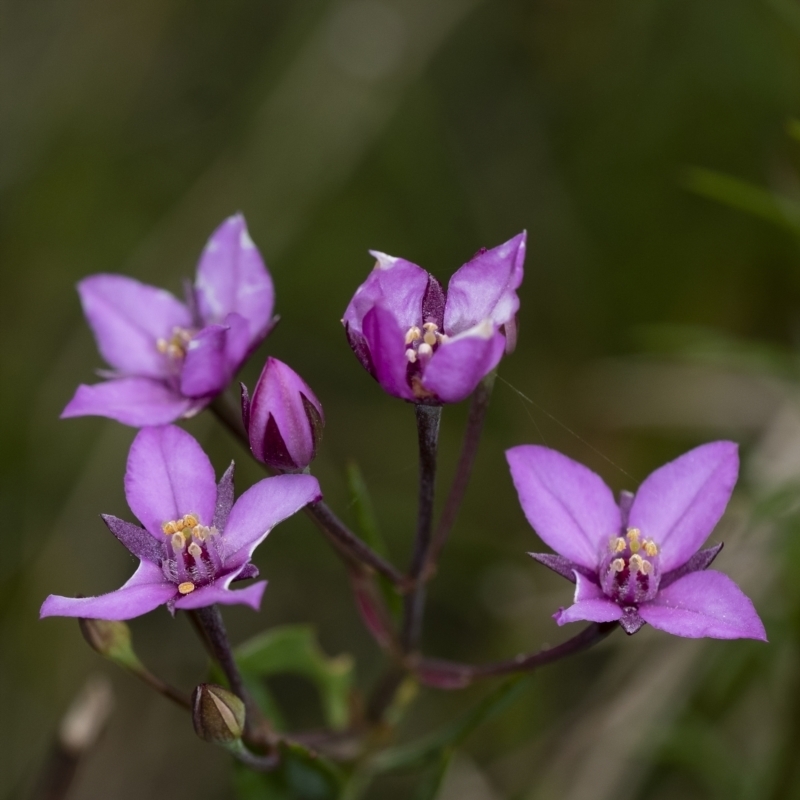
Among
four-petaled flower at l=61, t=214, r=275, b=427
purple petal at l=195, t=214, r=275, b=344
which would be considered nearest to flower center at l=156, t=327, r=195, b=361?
four-petaled flower at l=61, t=214, r=275, b=427

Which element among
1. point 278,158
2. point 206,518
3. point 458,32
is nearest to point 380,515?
point 278,158

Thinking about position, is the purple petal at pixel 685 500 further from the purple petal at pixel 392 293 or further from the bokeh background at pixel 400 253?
the bokeh background at pixel 400 253

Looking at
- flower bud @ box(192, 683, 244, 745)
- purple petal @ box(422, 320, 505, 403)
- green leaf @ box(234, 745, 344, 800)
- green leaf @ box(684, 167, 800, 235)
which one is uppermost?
green leaf @ box(684, 167, 800, 235)

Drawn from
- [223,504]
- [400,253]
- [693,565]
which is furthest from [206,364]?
[400,253]

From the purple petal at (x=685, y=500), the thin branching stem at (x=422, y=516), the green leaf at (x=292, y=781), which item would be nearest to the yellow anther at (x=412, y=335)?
the thin branching stem at (x=422, y=516)

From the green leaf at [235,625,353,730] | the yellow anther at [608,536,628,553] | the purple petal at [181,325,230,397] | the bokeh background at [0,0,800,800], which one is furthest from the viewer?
the bokeh background at [0,0,800,800]

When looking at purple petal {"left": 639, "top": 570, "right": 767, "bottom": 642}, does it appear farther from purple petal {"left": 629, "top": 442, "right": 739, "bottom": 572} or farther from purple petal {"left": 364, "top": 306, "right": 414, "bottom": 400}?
purple petal {"left": 364, "top": 306, "right": 414, "bottom": 400}

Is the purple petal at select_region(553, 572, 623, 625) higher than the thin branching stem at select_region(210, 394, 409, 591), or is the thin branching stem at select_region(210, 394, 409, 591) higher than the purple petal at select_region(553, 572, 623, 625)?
the purple petal at select_region(553, 572, 623, 625)

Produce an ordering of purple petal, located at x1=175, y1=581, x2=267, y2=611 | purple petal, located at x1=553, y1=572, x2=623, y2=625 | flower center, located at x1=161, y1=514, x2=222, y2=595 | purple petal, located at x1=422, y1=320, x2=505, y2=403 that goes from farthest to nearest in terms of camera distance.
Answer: flower center, located at x1=161, y1=514, x2=222, y2=595 → purple petal, located at x1=422, y1=320, x2=505, y2=403 → purple petal, located at x1=553, y1=572, x2=623, y2=625 → purple petal, located at x1=175, y1=581, x2=267, y2=611

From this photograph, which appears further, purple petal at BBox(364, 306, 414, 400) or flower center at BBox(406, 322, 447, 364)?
flower center at BBox(406, 322, 447, 364)
